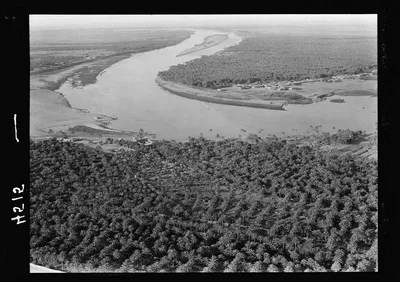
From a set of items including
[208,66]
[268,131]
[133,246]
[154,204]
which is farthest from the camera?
[208,66]

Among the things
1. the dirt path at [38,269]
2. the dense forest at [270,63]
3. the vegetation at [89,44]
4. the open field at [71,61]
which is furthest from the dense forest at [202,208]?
the vegetation at [89,44]

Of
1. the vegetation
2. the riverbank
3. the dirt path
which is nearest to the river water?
the riverbank

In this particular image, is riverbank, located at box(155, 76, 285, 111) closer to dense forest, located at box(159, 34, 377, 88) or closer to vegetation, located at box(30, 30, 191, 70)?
dense forest, located at box(159, 34, 377, 88)

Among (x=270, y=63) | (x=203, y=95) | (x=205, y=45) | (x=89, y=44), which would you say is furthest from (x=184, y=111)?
(x=89, y=44)

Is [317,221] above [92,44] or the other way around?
the other way around

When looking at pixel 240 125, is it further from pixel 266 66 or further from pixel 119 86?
pixel 119 86
